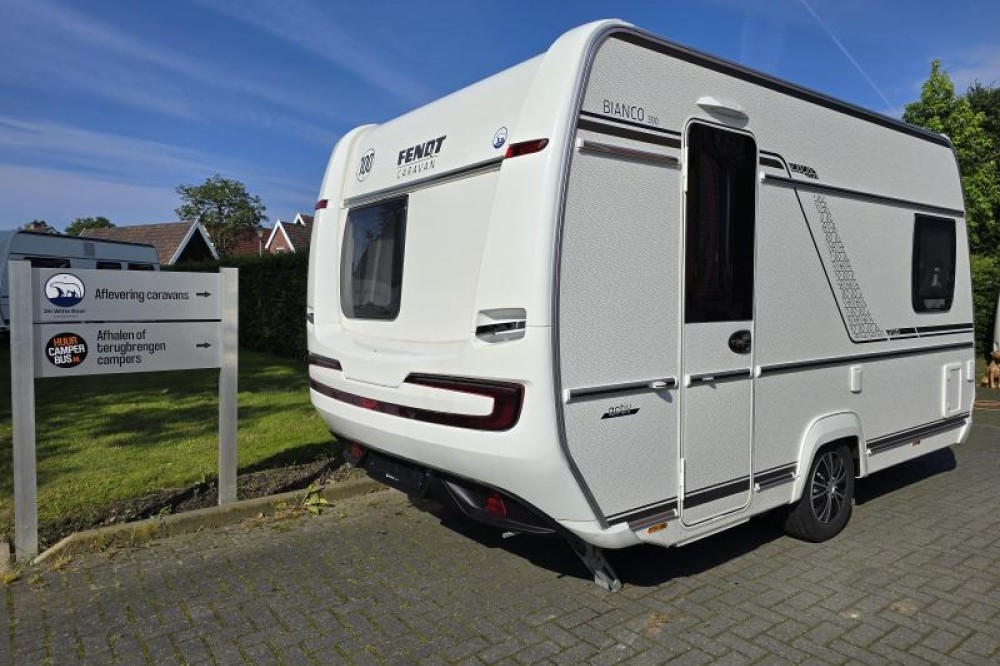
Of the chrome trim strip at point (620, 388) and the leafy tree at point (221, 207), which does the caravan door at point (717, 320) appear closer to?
the chrome trim strip at point (620, 388)

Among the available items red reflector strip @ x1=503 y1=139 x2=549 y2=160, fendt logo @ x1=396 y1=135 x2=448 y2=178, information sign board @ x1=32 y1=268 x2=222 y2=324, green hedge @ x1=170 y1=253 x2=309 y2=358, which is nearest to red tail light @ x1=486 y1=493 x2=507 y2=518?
red reflector strip @ x1=503 y1=139 x2=549 y2=160

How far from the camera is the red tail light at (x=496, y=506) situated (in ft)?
11.0

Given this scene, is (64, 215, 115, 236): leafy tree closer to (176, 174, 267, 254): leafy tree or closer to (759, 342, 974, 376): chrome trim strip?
(176, 174, 267, 254): leafy tree

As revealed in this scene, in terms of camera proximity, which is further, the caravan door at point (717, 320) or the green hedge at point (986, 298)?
the green hedge at point (986, 298)

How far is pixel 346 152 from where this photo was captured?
4793 mm

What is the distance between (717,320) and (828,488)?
1.70m

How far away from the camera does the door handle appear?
3737 millimetres

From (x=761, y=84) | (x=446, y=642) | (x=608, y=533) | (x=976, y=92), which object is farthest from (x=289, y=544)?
(x=976, y=92)

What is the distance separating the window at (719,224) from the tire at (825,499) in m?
1.33

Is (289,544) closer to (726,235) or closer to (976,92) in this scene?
(726,235)

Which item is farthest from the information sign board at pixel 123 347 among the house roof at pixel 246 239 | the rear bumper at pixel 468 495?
the house roof at pixel 246 239

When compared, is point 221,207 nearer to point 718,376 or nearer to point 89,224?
point 89,224

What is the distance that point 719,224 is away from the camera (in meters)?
3.70

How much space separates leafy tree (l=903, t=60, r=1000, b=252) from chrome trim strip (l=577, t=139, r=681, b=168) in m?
18.4
